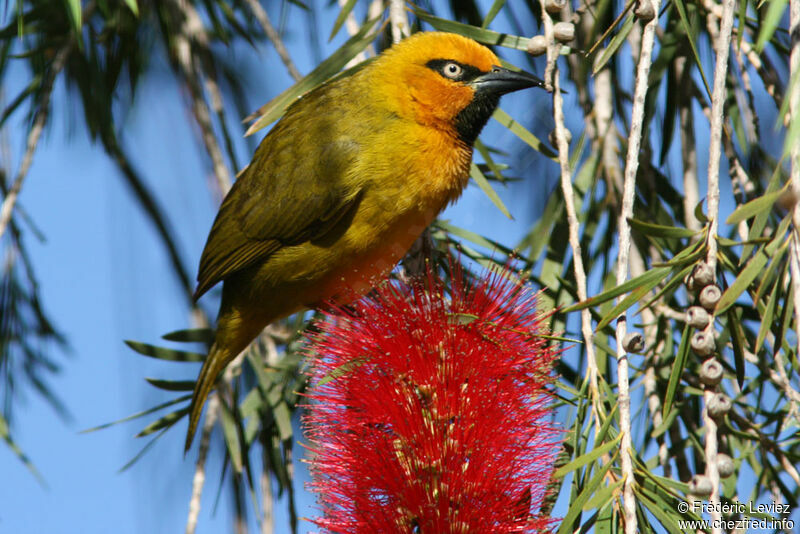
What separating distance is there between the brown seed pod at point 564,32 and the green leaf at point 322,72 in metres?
0.87

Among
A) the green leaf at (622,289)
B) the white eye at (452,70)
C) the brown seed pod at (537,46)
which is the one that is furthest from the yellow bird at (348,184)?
the green leaf at (622,289)

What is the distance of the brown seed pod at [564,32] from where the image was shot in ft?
6.15

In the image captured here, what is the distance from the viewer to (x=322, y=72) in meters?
2.72

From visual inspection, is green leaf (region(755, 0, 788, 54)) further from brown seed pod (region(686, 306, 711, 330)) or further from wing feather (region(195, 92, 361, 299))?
wing feather (region(195, 92, 361, 299))

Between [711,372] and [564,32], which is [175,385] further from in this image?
[711,372]

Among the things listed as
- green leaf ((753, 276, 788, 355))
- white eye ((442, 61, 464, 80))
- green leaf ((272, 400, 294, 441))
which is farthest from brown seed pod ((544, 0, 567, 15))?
green leaf ((272, 400, 294, 441))

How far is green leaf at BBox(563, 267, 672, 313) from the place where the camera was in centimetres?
140

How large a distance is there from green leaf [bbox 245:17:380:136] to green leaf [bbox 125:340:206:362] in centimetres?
71

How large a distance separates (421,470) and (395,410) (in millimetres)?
137

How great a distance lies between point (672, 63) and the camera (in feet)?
8.23

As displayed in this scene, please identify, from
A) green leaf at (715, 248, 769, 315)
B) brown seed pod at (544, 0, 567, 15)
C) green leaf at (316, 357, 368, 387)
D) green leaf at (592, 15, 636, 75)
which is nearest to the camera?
green leaf at (715, 248, 769, 315)

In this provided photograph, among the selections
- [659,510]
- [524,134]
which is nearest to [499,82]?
[524,134]

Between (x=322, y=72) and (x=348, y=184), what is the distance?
37 cm

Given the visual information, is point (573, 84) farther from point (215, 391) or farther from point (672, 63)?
point (215, 391)
